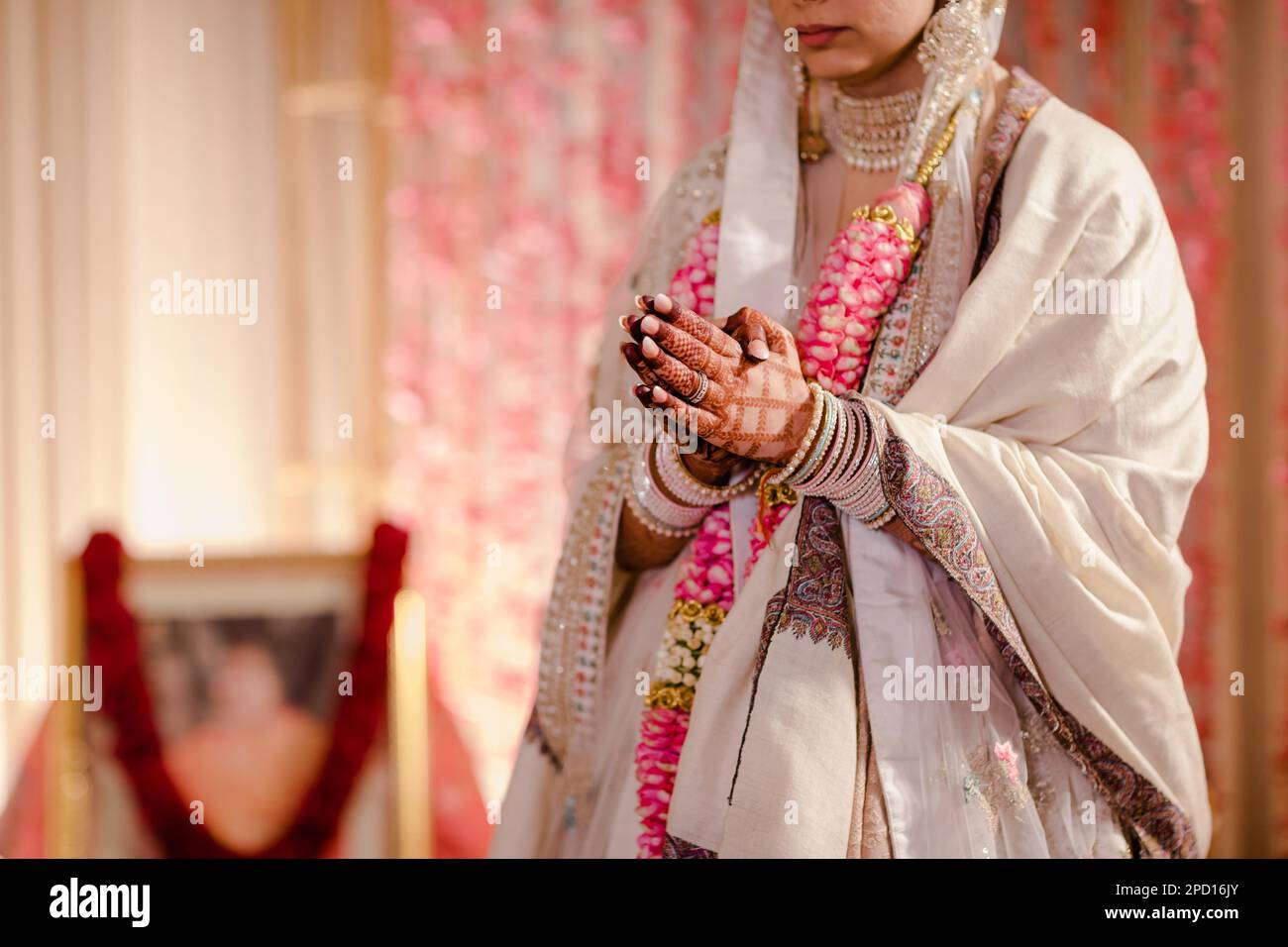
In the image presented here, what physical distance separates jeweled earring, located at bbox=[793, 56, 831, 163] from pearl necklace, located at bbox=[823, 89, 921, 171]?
0.05 ft

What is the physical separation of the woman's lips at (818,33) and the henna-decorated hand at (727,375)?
293mm

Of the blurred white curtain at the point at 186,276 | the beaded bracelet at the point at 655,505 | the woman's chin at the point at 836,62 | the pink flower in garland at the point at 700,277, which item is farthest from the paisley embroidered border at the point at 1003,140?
the blurred white curtain at the point at 186,276

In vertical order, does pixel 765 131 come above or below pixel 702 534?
above

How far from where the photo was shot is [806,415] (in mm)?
993

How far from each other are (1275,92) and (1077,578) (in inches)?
69.3

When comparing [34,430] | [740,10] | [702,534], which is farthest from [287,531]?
[702,534]

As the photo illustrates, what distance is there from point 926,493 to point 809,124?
1.47 feet

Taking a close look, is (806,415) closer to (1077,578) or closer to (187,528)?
(1077,578)

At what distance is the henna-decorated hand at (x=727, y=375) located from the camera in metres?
0.95

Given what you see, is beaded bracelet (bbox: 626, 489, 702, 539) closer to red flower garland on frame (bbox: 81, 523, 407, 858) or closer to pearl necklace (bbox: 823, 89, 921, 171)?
pearl necklace (bbox: 823, 89, 921, 171)

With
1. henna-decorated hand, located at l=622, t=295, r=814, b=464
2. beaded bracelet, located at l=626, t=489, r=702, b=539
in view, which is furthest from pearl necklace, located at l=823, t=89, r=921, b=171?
beaded bracelet, located at l=626, t=489, r=702, b=539

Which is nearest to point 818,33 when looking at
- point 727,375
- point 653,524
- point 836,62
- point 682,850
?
point 836,62

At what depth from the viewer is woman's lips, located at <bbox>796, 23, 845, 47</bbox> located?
110 centimetres
